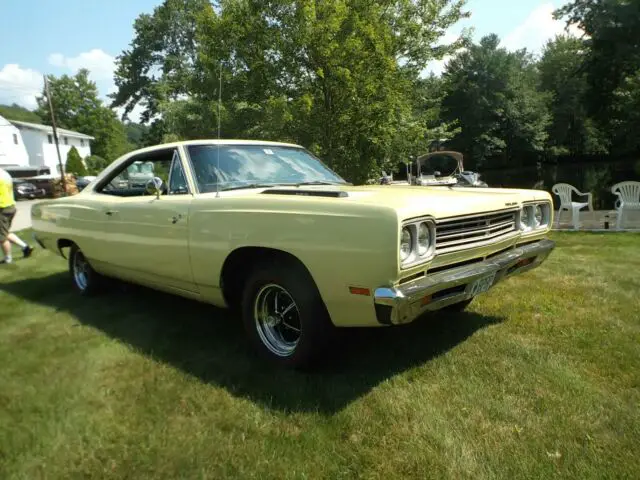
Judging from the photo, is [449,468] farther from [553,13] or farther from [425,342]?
[553,13]

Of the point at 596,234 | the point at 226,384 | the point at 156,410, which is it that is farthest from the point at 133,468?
the point at 596,234

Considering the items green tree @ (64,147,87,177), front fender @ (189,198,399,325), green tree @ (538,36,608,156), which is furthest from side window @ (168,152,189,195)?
green tree @ (64,147,87,177)

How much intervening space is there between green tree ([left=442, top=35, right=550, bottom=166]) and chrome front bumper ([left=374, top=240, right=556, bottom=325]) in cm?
3408

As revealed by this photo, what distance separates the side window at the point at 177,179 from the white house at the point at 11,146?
47190 millimetres

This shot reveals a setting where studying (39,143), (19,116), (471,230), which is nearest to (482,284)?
(471,230)

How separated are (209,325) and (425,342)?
5.84 ft

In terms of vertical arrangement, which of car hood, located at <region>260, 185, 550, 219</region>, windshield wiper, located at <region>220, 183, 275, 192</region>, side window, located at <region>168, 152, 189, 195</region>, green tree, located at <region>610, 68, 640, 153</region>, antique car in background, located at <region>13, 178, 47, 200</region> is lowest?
antique car in background, located at <region>13, 178, 47, 200</region>

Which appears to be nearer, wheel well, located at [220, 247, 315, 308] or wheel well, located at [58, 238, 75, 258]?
wheel well, located at [220, 247, 315, 308]

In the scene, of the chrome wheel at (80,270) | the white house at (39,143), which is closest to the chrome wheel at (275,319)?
the chrome wheel at (80,270)

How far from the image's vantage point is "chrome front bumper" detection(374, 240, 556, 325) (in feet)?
8.23

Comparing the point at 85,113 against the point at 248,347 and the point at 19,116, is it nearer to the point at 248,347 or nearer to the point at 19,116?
the point at 19,116

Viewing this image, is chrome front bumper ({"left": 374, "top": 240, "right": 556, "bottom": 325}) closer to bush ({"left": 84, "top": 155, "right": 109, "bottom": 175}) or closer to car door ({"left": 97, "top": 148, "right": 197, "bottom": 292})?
car door ({"left": 97, "top": 148, "right": 197, "bottom": 292})

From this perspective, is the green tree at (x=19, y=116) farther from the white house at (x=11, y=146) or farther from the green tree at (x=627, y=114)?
the green tree at (x=627, y=114)

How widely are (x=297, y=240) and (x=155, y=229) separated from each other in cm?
156
